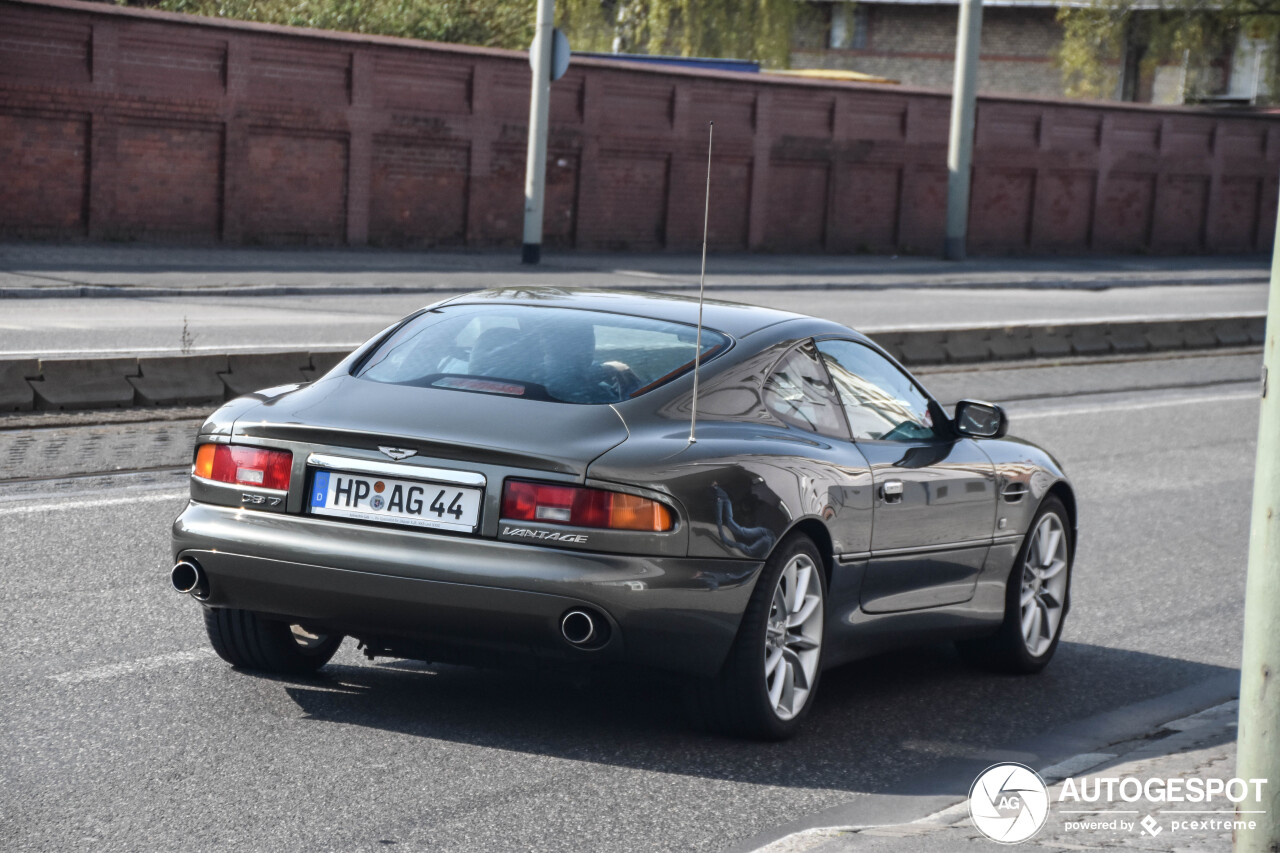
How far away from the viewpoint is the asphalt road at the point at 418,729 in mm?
4426

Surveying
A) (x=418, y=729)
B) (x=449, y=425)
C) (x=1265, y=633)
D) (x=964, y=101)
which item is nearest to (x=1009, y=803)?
(x=1265, y=633)

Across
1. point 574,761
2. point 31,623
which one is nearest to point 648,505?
point 574,761

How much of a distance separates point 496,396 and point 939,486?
5.76ft

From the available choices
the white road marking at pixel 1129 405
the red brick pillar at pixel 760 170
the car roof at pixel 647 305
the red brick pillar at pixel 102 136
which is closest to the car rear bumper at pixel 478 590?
the car roof at pixel 647 305

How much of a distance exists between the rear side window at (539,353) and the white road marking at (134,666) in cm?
119

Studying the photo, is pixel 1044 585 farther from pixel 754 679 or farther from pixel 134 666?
pixel 134 666

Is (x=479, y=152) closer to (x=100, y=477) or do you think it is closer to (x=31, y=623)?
(x=100, y=477)

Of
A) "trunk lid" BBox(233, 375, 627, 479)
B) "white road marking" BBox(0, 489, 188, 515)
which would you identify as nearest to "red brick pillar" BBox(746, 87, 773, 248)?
"white road marking" BBox(0, 489, 188, 515)

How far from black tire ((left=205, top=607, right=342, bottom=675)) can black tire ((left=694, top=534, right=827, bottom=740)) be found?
1259 mm

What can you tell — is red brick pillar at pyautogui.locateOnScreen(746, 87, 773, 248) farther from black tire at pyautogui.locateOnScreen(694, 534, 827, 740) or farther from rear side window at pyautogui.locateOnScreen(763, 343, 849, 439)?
black tire at pyautogui.locateOnScreen(694, 534, 827, 740)

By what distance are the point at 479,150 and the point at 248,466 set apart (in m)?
31.3

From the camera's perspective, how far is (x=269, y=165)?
32.6m

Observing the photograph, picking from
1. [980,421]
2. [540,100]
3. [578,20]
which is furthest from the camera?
[578,20]

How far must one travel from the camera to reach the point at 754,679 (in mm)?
5180
